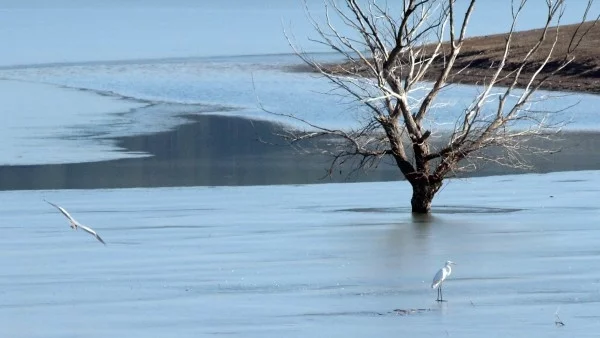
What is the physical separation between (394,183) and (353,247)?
6016mm

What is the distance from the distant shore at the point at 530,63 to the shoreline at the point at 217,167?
5689 mm

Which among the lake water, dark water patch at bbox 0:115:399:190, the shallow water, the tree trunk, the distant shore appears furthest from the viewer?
the distant shore

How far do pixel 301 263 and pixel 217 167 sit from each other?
928 centimetres

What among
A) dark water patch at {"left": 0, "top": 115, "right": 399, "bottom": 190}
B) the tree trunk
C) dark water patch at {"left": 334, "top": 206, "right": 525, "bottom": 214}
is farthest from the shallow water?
dark water patch at {"left": 0, "top": 115, "right": 399, "bottom": 190}

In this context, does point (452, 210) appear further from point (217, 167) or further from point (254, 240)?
point (217, 167)

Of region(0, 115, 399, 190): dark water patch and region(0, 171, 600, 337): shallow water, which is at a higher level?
region(0, 171, 600, 337): shallow water

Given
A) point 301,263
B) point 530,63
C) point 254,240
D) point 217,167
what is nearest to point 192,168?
point 217,167

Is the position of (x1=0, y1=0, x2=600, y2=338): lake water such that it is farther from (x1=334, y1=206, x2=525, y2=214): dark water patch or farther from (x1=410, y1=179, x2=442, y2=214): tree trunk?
(x1=410, y1=179, x2=442, y2=214): tree trunk

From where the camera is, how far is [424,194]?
49.6 feet

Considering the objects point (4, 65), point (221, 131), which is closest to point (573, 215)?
point (221, 131)

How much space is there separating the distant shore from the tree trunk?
1254 cm

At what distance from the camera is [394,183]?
60.2ft

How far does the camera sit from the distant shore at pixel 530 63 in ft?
107

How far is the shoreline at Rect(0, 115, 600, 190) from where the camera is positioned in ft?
62.0
